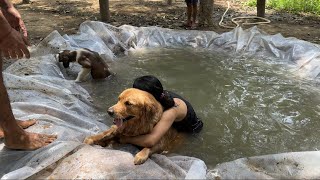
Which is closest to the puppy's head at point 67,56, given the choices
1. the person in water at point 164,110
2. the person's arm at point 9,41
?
the person in water at point 164,110

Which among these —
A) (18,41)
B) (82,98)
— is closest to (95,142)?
(18,41)

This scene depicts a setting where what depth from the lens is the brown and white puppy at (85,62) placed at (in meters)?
5.92

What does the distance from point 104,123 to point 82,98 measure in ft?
2.26

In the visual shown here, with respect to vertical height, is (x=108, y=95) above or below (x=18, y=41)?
below

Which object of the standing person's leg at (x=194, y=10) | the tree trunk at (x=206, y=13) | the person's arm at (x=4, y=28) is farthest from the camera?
the tree trunk at (x=206, y=13)

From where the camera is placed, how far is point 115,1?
14312 millimetres

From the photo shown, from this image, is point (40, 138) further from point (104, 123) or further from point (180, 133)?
point (180, 133)

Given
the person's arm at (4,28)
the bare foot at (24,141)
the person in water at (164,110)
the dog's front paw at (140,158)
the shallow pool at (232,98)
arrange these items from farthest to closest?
the shallow pool at (232,98) → the person in water at (164,110) → the bare foot at (24,141) → the dog's front paw at (140,158) → the person's arm at (4,28)

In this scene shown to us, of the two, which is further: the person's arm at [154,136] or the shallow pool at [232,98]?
the shallow pool at [232,98]

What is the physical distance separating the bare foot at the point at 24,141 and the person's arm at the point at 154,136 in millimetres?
715

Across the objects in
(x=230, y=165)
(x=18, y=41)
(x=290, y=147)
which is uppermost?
(x=18, y=41)

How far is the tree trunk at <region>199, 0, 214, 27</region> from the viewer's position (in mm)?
9727

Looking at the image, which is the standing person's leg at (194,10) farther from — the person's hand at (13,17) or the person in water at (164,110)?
the person's hand at (13,17)

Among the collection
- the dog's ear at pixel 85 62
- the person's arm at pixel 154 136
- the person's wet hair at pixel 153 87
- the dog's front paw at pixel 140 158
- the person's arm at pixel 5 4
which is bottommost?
the dog's front paw at pixel 140 158
